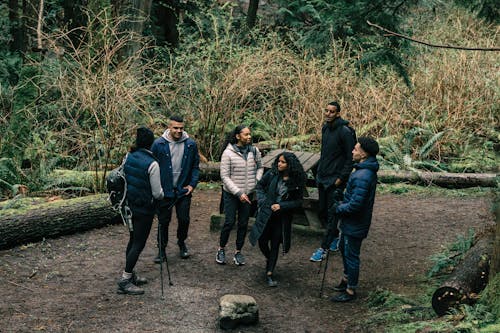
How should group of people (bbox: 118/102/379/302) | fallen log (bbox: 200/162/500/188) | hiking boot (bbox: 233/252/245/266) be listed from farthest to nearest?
1. fallen log (bbox: 200/162/500/188)
2. hiking boot (bbox: 233/252/245/266)
3. group of people (bbox: 118/102/379/302)

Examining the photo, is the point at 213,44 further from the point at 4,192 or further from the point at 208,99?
the point at 4,192

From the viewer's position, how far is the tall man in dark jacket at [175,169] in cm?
784

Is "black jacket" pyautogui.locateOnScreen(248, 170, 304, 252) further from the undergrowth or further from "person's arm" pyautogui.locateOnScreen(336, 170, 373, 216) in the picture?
the undergrowth

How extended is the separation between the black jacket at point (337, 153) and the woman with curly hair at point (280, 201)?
3.40ft

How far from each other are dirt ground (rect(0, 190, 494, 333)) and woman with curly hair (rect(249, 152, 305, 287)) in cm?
67

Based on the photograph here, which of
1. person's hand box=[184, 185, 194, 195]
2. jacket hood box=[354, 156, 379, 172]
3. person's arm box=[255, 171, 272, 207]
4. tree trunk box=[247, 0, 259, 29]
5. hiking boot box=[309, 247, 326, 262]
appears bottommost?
hiking boot box=[309, 247, 326, 262]

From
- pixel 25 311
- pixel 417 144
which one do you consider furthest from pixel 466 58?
pixel 25 311

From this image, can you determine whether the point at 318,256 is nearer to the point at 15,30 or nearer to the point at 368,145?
the point at 368,145

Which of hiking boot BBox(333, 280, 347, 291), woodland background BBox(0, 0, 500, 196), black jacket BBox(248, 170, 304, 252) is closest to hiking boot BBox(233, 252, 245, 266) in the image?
black jacket BBox(248, 170, 304, 252)

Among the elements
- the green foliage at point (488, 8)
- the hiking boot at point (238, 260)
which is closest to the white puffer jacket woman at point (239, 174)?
the hiking boot at point (238, 260)

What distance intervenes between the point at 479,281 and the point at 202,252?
3986mm

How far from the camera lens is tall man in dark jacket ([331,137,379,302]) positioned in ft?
21.9

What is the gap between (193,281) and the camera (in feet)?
24.9

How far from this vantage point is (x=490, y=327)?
5031 millimetres
